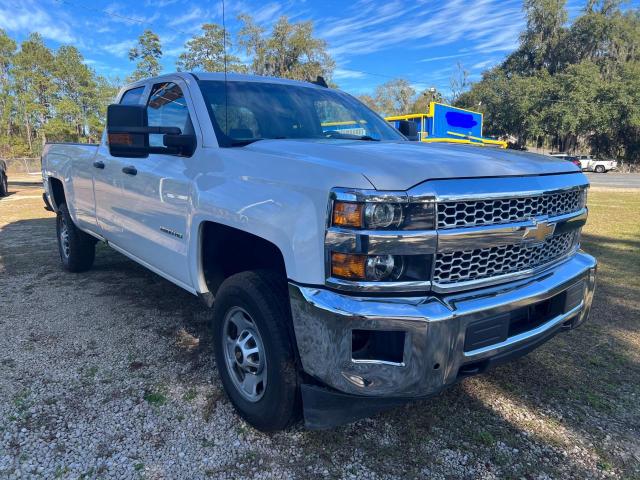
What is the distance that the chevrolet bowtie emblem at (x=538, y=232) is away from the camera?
7.28ft

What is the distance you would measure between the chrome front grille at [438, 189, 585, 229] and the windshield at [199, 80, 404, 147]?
53.8 inches

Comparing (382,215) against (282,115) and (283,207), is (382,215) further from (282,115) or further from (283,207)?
(282,115)

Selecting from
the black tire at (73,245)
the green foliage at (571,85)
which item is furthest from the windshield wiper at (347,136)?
the green foliage at (571,85)

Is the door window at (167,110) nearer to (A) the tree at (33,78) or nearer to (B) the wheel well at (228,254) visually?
(B) the wheel well at (228,254)

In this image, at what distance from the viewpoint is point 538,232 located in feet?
7.47

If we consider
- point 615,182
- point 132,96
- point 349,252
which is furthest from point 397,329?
point 615,182

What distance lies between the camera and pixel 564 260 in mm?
2730

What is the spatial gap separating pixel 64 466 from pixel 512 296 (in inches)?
89.3

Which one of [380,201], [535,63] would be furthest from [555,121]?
[380,201]

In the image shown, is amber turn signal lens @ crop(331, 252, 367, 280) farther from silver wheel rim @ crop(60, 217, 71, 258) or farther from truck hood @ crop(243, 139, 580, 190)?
silver wheel rim @ crop(60, 217, 71, 258)

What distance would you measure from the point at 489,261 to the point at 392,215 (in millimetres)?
573

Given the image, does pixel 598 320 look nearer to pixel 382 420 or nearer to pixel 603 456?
pixel 603 456

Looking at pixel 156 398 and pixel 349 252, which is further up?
pixel 349 252

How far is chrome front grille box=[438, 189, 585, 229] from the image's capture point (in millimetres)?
2002
